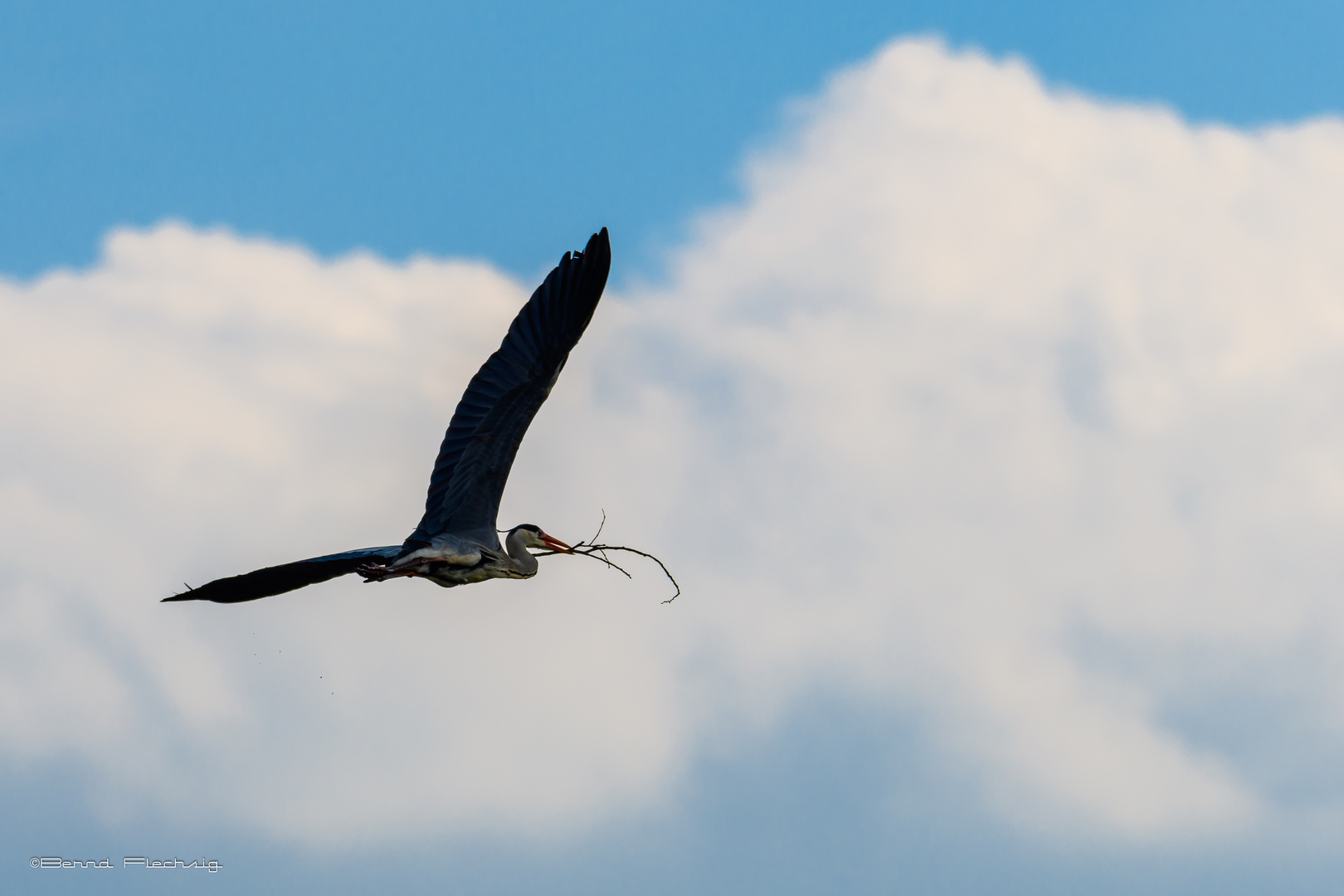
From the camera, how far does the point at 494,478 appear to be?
17.8m

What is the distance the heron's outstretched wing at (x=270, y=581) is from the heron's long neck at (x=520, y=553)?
273 centimetres

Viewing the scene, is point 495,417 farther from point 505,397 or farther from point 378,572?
point 378,572

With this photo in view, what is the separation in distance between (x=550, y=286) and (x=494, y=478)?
2.48 meters

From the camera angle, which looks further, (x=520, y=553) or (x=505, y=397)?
(x=520, y=553)

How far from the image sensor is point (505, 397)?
57.8 feet

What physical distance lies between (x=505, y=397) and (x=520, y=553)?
218 cm

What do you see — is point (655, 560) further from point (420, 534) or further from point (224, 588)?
point (224, 588)

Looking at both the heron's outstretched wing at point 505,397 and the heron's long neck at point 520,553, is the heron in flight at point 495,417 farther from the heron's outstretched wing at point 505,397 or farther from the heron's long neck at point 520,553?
the heron's long neck at point 520,553

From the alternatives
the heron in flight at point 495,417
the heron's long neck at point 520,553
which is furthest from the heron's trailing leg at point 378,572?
the heron's long neck at point 520,553

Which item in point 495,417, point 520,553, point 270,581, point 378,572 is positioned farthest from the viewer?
point 520,553

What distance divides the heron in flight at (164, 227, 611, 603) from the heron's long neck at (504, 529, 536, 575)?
0.53 meters

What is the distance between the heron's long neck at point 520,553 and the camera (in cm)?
1850

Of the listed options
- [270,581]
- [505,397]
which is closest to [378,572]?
[270,581]

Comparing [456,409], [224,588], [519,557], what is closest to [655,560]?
[519,557]
